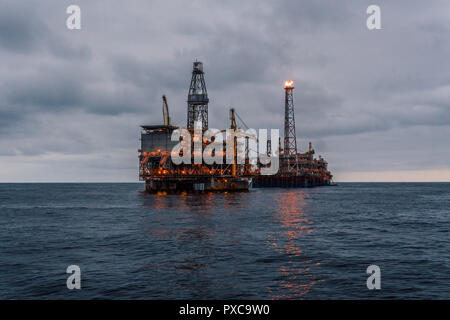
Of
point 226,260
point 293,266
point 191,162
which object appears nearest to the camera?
point 293,266

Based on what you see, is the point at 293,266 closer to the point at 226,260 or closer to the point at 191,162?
the point at 226,260

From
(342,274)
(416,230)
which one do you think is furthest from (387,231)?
(342,274)

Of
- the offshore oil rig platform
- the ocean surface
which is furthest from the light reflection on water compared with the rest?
the offshore oil rig platform

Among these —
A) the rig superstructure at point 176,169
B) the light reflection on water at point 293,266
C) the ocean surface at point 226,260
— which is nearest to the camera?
the light reflection on water at point 293,266

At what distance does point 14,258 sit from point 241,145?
111786 mm

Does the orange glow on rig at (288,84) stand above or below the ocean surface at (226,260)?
above

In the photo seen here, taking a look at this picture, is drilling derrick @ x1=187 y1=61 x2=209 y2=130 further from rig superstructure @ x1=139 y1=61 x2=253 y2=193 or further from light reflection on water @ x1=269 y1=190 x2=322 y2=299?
light reflection on water @ x1=269 y1=190 x2=322 y2=299

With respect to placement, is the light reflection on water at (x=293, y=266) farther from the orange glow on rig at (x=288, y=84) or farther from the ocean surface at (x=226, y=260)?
the orange glow on rig at (x=288, y=84)

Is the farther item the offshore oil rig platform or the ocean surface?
the offshore oil rig platform

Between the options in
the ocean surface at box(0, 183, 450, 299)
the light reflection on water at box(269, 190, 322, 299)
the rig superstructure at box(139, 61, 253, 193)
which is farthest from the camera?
the rig superstructure at box(139, 61, 253, 193)

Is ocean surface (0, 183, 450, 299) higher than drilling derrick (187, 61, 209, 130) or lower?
lower

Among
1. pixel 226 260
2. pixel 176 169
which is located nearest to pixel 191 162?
pixel 176 169

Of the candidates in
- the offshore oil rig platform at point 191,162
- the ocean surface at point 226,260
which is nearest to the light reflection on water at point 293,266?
the ocean surface at point 226,260
